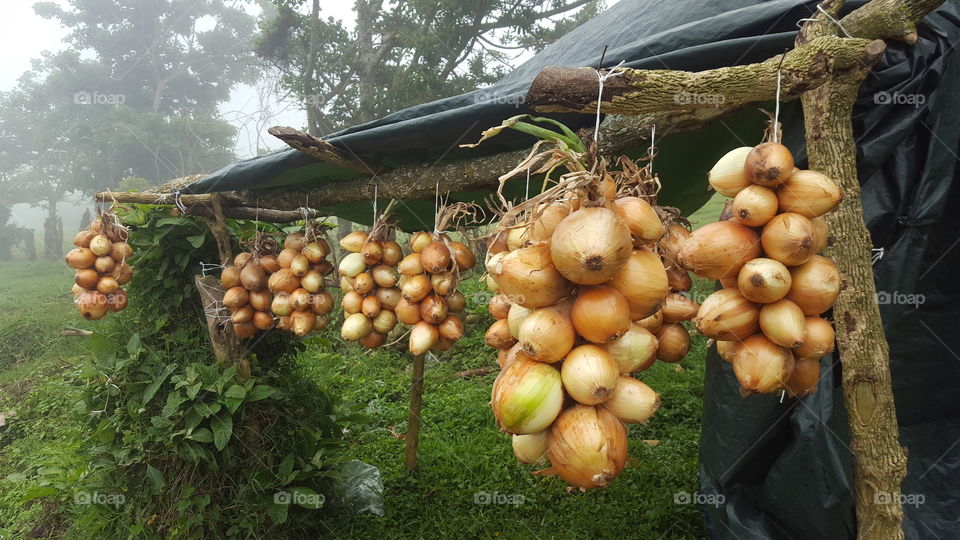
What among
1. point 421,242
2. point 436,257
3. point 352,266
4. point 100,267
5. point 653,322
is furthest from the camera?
point 100,267

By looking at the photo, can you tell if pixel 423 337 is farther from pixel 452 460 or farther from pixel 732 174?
pixel 452 460

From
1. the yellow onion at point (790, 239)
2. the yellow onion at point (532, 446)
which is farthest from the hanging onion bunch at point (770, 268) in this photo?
the yellow onion at point (532, 446)

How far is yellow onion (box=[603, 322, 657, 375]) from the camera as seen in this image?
1156 mm

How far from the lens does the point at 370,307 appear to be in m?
2.46

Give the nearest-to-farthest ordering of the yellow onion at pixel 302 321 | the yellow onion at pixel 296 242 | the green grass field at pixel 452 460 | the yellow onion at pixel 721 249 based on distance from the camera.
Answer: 1. the yellow onion at pixel 721 249
2. the yellow onion at pixel 302 321
3. the yellow onion at pixel 296 242
4. the green grass field at pixel 452 460

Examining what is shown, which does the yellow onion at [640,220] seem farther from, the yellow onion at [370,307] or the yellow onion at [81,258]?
the yellow onion at [81,258]

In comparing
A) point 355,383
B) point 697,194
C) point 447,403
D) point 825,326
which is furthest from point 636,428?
point 825,326

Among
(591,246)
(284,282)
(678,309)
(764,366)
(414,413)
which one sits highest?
(591,246)

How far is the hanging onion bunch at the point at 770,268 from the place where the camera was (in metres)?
1.16

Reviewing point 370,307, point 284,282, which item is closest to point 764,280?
point 370,307

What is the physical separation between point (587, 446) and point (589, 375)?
14cm

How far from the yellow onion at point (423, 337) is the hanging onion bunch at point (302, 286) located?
2.28 ft

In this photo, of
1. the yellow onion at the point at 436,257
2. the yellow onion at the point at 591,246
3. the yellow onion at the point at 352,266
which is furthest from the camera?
the yellow onion at the point at 352,266

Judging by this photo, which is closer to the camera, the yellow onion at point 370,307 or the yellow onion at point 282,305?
the yellow onion at point 370,307
